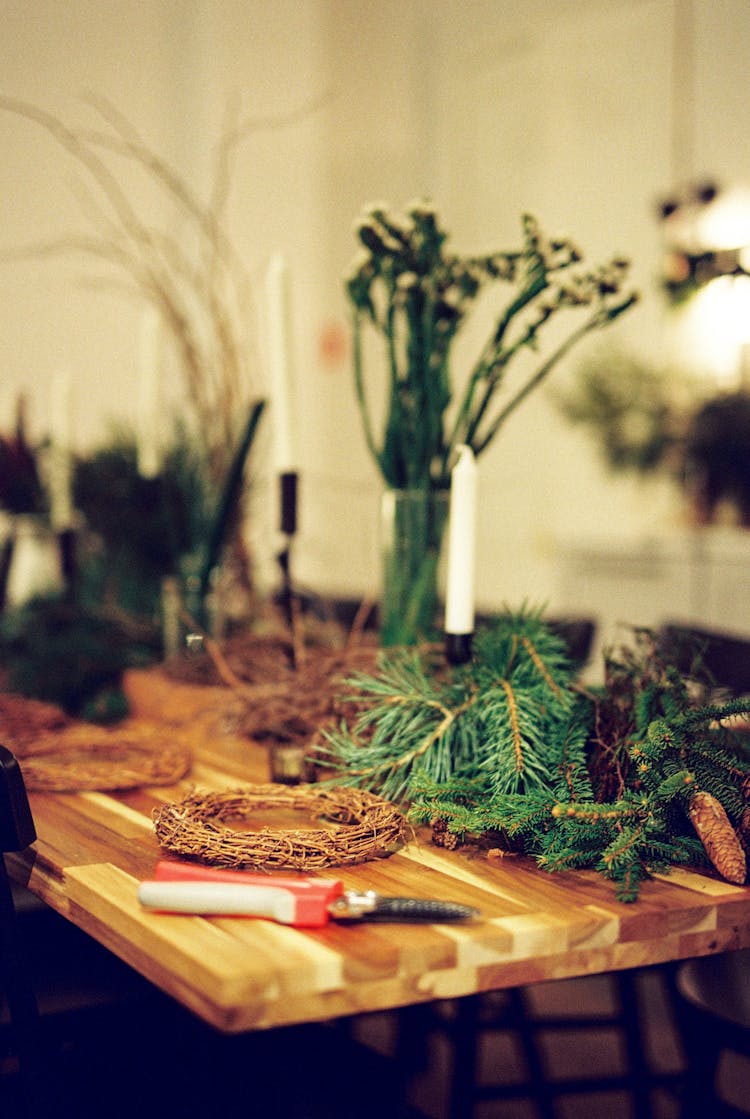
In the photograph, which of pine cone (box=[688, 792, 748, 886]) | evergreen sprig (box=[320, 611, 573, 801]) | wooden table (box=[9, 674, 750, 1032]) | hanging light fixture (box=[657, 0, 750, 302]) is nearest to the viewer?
wooden table (box=[9, 674, 750, 1032])

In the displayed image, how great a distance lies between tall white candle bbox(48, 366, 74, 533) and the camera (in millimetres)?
2102

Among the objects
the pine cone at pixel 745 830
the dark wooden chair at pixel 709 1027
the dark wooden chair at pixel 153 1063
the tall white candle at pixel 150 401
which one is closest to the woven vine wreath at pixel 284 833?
the dark wooden chair at pixel 153 1063

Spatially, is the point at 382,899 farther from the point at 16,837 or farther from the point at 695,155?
the point at 695,155

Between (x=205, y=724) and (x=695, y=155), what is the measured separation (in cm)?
342

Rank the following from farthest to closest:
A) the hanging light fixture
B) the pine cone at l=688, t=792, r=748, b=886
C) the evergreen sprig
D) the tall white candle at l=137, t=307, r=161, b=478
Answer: the hanging light fixture → the tall white candle at l=137, t=307, r=161, b=478 → the evergreen sprig → the pine cone at l=688, t=792, r=748, b=886

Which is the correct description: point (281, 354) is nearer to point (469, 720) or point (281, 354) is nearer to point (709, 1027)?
point (469, 720)

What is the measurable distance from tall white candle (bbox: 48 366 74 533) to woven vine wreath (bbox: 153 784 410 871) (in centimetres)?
110

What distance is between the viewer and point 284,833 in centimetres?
95

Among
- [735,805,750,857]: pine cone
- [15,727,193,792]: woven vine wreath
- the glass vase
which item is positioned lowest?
[15,727,193,792]: woven vine wreath

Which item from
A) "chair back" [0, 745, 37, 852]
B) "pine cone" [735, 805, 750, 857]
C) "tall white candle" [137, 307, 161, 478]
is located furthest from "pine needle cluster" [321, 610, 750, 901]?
"tall white candle" [137, 307, 161, 478]

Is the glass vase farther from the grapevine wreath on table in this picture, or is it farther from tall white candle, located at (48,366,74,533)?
tall white candle, located at (48,366,74,533)

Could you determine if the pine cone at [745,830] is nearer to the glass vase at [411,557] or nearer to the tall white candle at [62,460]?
the glass vase at [411,557]

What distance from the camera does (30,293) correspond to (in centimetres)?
405

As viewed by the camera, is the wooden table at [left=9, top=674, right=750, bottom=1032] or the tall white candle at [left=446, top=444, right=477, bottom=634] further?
the tall white candle at [left=446, top=444, right=477, bottom=634]
